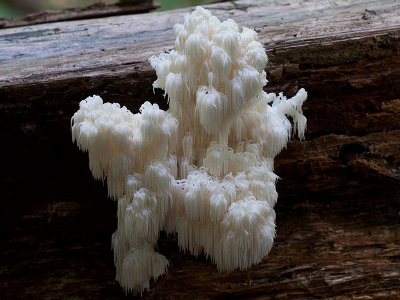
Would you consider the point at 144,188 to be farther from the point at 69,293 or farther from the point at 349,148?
the point at 349,148

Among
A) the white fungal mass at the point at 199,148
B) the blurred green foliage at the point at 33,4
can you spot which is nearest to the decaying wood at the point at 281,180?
the white fungal mass at the point at 199,148

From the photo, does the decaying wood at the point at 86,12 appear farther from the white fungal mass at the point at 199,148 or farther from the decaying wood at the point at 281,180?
the white fungal mass at the point at 199,148

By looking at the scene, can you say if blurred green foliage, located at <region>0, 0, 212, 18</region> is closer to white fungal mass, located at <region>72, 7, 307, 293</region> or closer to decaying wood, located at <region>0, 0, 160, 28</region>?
decaying wood, located at <region>0, 0, 160, 28</region>

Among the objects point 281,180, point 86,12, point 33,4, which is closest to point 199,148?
point 281,180

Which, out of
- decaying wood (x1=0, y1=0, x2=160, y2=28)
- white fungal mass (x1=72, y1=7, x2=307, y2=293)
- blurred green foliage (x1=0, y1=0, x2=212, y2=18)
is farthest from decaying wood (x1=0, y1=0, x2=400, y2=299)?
blurred green foliage (x1=0, y1=0, x2=212, y2=18)

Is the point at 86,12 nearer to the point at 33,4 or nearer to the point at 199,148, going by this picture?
the point at 199,148
